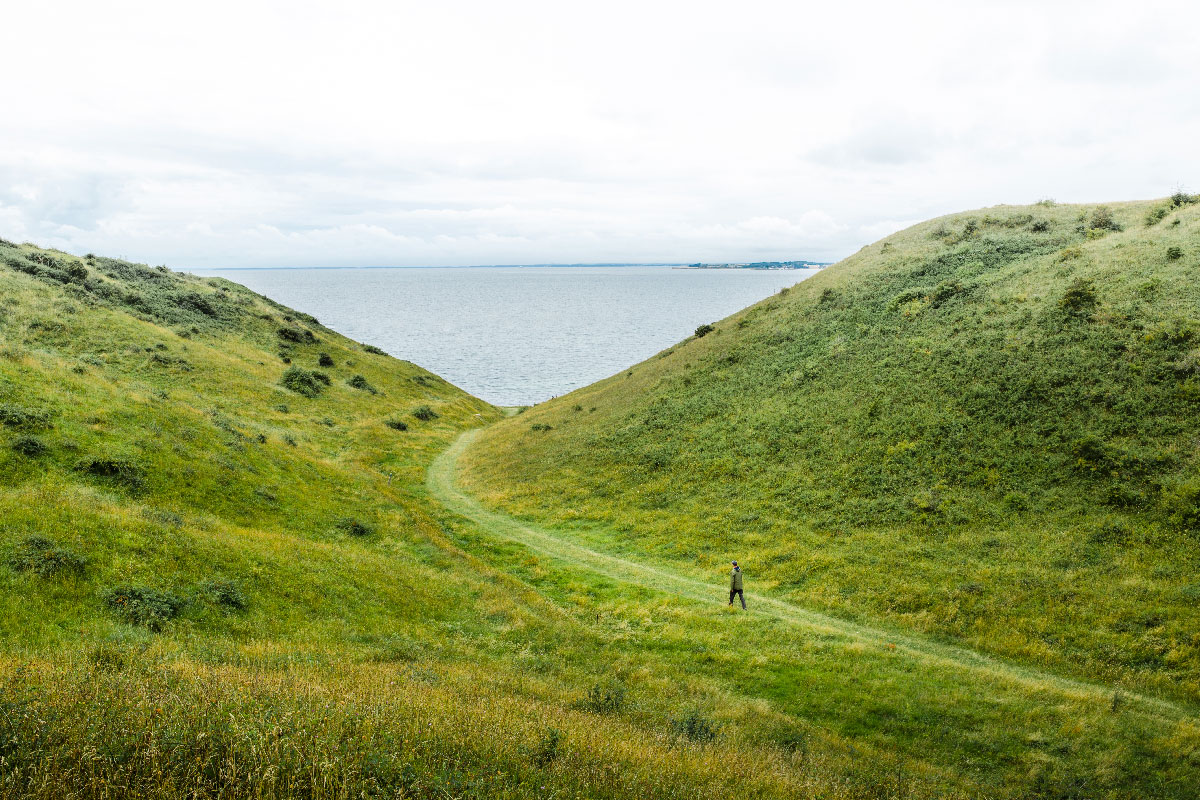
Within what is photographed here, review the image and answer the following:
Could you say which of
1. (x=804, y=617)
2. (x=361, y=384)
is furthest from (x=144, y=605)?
(x=361, y=384)

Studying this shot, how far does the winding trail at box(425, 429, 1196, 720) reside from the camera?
1608 cm

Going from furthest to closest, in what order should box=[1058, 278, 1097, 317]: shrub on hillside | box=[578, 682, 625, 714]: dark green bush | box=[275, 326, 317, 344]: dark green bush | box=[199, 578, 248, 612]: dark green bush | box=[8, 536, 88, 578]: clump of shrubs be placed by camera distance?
box=[275, 326, 317, 344]: dark green bush → box=[1058, 278, 1097, 317]: shrub on hillside → box=[199, 578, 248, 612]: dark green bush → box=[8, 536, 88, 578]: clump of shrubs → box=[578, 682, 625, 714]: dark green bush

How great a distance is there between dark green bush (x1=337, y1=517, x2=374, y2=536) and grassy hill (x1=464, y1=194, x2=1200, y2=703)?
36.0 feet

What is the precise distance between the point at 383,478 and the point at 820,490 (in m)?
28.5

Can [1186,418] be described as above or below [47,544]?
above

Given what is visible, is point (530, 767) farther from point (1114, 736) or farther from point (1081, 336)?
point (1081, 336)

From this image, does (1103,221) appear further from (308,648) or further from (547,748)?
(308,648)

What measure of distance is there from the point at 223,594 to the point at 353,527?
11.0 m

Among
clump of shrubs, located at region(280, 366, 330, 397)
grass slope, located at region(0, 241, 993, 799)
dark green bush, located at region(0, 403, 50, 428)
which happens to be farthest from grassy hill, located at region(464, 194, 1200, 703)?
dark green bush, located at region(0, 403, 50, 428)

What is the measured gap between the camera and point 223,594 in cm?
1522

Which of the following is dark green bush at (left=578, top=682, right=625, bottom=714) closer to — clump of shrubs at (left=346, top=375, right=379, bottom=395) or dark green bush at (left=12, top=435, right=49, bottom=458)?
dark green bush at (left=12, top=435, right=49, bottom=458)

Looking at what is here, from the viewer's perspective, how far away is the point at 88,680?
7637mm

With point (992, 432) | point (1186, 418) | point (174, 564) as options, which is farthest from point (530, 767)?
point (1186, 418)

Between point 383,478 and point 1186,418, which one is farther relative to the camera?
point 383,478
